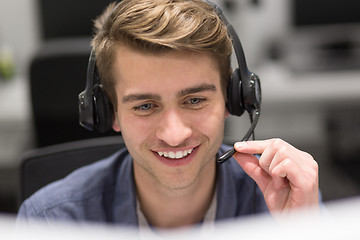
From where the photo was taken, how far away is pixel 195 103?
38.8 inches

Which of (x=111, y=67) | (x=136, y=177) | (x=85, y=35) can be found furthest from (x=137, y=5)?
(x=85, y=35)

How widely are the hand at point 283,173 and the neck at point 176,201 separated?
7.2 inches

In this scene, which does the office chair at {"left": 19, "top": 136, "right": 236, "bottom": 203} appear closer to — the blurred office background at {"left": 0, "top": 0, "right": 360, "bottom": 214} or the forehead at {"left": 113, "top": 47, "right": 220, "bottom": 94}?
the forehead at {"left": 113, "top": 47, "right": 220, "bottom": 94}

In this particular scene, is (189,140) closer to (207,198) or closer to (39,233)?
(207,198)

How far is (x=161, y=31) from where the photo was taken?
3.12 ft

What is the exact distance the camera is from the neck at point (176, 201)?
1.12 meters

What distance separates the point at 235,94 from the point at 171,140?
0.21 m

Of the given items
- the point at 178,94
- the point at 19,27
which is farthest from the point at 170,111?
the point at 19,27

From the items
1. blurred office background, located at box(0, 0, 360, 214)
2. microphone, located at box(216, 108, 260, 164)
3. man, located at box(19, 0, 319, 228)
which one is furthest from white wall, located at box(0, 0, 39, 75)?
microphone, located at box(216, 108, 260, 164)

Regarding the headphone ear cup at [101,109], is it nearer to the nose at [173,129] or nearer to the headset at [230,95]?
the headset at [230,95]

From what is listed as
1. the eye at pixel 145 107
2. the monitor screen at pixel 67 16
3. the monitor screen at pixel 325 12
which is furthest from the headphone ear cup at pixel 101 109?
the monitor screen at pixel 325 12

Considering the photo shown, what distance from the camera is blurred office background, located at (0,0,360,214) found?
257 cm

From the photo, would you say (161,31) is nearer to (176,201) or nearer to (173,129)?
(173,129)

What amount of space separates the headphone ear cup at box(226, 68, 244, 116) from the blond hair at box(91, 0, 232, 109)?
0.02 meters
